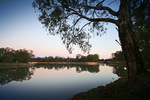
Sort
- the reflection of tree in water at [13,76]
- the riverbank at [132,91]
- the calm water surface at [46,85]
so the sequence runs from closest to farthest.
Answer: the riverbank at [132,91] → the calm water surface at [46,85] → the reflection of tree in water at [13,76]

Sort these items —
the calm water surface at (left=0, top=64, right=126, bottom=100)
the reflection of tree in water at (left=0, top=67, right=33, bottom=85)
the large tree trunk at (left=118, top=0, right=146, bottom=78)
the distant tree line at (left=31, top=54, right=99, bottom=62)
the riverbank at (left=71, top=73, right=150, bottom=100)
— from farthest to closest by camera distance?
the distant tree line at (left=31, top=54, right=99, bottom=62) < the reflection of tree in water at (left=0, top=67, right=33, bottom=85) < the calm water surface at (left=0, top=64, right=126, bottom=100) < the large tree trunk at (left=118, top=0, right=146, bottom=78) < the riverbank at (left=71, top=73, right=150, bottom=100)

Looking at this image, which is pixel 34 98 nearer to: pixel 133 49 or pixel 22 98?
pixel 22 98

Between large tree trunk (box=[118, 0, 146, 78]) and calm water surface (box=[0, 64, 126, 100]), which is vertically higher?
large tree trunk (box=[118, 0, 146, 78])

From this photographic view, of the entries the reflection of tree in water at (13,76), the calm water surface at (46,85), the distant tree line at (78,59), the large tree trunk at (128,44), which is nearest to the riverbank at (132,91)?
the large tree trunk at (128,44)

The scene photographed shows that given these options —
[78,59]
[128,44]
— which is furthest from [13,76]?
[78,59]

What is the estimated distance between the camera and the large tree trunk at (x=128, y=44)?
3566mm

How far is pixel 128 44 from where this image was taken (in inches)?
145

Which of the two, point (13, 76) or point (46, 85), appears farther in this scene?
point (13, 76)

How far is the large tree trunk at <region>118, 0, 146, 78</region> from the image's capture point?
357 cm

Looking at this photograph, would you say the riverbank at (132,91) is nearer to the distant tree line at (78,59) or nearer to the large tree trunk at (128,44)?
the large tree trunk at (128,44)

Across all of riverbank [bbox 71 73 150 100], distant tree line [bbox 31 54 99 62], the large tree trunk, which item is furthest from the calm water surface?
distant tree line [bbox 31 54 99 62]

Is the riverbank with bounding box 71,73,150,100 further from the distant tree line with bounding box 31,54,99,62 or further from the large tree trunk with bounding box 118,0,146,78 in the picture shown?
the distant tree line with bounding box 31,54,99,62

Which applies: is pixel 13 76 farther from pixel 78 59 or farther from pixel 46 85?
pixel 78 59

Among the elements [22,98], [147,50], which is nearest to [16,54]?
[22,98]
